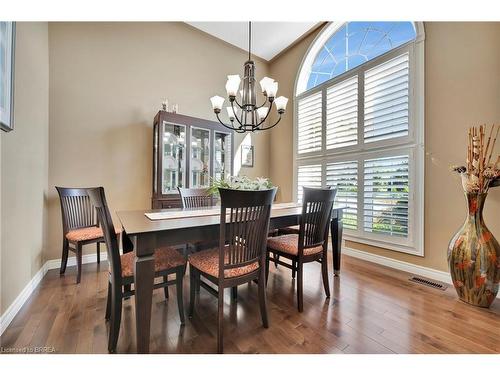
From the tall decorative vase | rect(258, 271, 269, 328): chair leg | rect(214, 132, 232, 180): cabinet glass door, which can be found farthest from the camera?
rect(214, 132, 232, 180): cabinet glass door

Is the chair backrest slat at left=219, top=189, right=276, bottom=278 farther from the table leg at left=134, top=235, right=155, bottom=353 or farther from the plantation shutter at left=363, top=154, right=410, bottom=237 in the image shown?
the plantation shutter at left=363, top=154, right=410, bottom=237

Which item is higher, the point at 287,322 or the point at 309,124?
the point at 309,124

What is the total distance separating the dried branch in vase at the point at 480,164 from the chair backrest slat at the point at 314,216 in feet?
3.68

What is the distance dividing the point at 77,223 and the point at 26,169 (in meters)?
0.83

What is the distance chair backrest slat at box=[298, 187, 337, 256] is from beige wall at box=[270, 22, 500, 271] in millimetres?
1332

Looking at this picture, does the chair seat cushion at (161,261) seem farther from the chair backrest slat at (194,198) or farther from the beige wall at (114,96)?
the beige wall at (114,96)

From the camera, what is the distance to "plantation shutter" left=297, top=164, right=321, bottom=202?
11.6 feet

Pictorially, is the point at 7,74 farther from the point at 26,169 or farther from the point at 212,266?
the point at 212,266

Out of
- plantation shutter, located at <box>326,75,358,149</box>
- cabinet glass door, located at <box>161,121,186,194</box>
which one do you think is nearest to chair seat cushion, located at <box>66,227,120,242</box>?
cabinet glass door, located at <box>161,121,186,194</box>

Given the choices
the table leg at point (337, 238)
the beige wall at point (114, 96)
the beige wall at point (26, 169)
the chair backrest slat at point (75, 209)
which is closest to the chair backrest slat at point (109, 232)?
the beige wall at point (26, 169)

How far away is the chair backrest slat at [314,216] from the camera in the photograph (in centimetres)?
177

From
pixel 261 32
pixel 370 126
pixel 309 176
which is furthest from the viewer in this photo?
pixel 309 176

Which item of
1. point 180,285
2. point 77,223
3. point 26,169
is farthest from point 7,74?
point 180,285

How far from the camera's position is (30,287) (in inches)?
77.1
